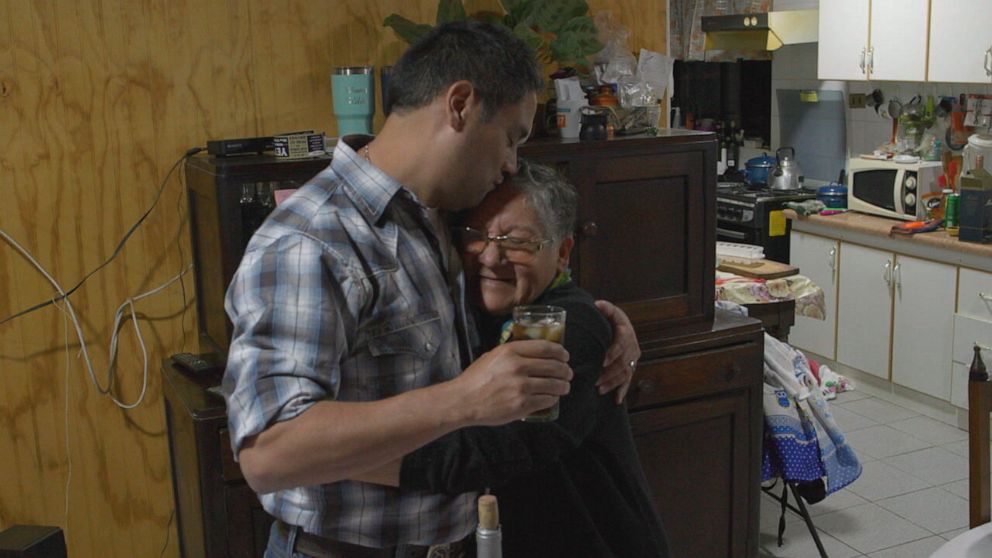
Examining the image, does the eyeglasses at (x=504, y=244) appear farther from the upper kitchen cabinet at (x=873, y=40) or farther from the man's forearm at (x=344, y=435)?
the upper kitchen cabinet at (x=873, y=40)

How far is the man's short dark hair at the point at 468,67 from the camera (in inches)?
60.2

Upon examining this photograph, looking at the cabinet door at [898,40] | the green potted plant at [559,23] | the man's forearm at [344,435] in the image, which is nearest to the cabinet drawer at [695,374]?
the green potted plant at [559,23]

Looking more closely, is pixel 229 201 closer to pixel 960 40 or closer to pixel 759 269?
pixel 759 269

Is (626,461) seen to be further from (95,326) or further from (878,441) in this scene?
(878,441)

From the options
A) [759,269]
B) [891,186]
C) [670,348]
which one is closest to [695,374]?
[670,348]

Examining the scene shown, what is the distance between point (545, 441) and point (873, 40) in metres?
4.65

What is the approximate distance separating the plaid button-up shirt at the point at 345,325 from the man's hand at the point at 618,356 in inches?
12.6

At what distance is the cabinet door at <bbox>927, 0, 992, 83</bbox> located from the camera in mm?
4957

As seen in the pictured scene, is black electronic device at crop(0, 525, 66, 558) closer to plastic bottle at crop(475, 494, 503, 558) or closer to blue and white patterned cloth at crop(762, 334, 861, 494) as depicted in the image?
plastic bottle at crop(475, 494, 503, 558)

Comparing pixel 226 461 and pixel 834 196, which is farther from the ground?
pixel 834 196

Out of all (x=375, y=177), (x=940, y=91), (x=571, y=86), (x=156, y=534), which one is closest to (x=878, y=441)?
(x=940, y=91)

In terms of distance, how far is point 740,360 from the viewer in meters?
3.06

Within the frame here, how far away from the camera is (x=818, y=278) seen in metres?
5.91

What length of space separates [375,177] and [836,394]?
4.67 m
